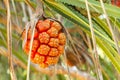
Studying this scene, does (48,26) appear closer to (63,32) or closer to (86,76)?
(63,32)

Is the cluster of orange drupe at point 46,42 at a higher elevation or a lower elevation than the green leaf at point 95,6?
lower

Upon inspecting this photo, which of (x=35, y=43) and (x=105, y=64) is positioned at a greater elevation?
(x=35, y=43)

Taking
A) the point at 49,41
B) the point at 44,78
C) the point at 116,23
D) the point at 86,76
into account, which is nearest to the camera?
the point at 49,41

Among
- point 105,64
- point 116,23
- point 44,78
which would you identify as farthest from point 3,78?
point 116,23

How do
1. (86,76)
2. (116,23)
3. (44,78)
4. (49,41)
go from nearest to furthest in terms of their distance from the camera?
1. (49,41)
2. (116,23)
3. (86,76)
4. (44,78)

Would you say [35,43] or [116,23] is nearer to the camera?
[35,43]

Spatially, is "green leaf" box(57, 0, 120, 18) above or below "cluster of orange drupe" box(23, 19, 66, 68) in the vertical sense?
above

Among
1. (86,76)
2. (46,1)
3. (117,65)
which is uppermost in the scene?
(46,1)

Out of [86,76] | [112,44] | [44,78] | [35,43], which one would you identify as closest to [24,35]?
[35,43]
